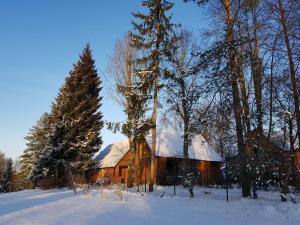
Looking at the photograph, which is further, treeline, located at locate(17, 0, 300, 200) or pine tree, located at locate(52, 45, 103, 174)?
pine tree, located at locate(52, 45, 103, 174)

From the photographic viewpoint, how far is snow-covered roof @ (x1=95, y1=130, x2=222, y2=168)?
3296cm

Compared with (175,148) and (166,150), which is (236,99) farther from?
(175,148)

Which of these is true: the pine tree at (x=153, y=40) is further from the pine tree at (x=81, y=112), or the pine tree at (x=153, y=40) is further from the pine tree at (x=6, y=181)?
the pine tree at (x=6, y=181)

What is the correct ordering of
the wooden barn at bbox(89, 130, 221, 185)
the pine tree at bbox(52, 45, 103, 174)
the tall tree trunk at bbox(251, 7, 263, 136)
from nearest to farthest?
the tall tree trunk at bbox(251, 7, 263, 136), the pine tree at bbox(52, 45, 103, 174), the wooden barn at bbox(89, 130, 221, 185)

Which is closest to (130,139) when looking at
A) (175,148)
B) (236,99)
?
(175,148)

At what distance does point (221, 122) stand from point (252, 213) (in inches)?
144

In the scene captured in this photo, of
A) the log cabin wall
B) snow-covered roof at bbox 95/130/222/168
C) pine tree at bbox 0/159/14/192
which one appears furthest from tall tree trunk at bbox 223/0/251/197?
pine tree at bbox 0/159/14/192

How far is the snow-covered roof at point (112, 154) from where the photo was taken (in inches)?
1350

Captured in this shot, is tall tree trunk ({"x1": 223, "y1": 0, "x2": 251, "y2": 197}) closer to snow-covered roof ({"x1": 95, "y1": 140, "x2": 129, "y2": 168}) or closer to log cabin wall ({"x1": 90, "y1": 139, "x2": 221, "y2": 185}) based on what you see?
log cabin wall ({"x1": 90, "y1": 139, "x2": 221, "y2": 185})

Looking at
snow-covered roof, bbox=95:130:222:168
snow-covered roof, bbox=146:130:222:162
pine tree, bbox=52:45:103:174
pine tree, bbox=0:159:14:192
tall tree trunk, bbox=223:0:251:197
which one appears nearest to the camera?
tall tree trunk, bbox=223:0:251:197

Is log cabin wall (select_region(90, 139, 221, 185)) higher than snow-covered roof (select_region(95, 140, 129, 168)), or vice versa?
snow-covered roof (select_region(95, 140, 129, 168))

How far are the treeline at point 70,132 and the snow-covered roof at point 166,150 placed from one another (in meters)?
4.74

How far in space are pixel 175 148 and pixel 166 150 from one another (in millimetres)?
1491

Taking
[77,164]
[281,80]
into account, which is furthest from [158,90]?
[77,164]
